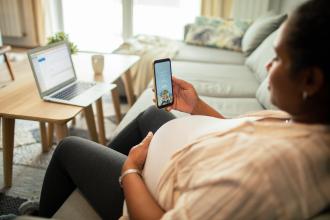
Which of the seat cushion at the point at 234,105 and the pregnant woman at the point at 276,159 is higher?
the pregnant woman at the point at 276,159

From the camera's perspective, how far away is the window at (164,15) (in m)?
4.05

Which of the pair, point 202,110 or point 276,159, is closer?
point 276,159

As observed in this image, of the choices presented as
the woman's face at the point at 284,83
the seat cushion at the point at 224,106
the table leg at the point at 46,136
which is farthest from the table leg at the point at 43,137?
the woman's face at the point at 284,83

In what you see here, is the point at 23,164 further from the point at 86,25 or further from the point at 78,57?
the point at 86,25

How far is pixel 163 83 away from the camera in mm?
1241

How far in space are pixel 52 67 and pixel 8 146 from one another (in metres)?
0.46

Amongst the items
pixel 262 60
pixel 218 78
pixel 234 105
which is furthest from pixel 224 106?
pixel 262 60

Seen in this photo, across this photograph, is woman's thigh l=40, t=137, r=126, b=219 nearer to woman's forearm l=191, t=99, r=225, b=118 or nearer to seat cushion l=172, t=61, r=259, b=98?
woman's forearm l=191, t=99, r=225, b=118

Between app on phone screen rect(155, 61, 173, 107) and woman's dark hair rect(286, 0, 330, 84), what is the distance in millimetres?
616

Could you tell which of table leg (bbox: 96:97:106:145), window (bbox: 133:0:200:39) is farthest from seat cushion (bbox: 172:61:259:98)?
window (bbox: 133:0:200:39)

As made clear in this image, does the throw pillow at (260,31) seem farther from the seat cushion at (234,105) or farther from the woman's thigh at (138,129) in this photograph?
the woman's thigh at (138,129)

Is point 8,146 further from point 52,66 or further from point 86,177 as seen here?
point 86,177

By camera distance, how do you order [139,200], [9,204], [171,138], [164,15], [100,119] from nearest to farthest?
[139,200], [171,138], [9,204], [100,119], [164,15]

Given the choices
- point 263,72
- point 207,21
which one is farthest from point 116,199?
point 207,21
